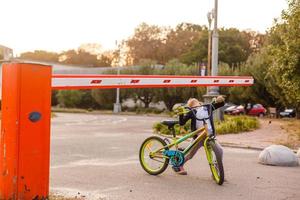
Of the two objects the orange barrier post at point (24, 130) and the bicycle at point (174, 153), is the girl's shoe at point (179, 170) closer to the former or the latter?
the bicycle at point (174, 153)

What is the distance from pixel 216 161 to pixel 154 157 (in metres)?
1.33

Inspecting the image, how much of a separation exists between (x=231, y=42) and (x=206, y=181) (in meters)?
62.2

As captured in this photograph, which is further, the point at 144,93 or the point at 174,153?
the point at 144,93

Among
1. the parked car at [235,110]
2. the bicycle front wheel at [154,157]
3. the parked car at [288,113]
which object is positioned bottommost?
the parked car at [288,113]

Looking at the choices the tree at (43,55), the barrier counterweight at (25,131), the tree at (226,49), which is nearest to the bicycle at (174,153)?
the barrier counterweight at (25,131)

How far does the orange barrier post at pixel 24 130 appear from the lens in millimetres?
5555

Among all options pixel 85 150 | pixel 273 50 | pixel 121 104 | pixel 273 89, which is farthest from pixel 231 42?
pixel 85 150

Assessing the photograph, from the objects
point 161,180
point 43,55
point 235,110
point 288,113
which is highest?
point 43,55

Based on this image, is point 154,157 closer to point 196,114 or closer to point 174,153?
point 174,153

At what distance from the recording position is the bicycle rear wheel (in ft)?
25.4

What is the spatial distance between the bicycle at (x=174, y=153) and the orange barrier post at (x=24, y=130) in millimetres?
3065

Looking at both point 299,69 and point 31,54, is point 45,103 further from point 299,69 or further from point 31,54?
point 31,54

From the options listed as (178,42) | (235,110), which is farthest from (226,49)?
(235,110)

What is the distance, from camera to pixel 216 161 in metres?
7.85
